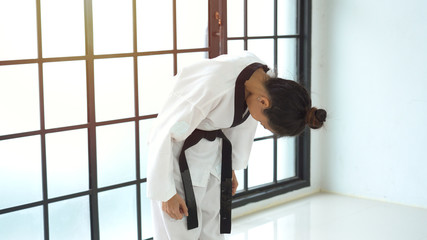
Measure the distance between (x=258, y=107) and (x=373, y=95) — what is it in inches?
83.0

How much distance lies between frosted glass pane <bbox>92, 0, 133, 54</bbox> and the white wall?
1.66 m

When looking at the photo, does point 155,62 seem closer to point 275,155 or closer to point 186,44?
point 186,44

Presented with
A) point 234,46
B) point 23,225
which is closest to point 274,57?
point 234,46

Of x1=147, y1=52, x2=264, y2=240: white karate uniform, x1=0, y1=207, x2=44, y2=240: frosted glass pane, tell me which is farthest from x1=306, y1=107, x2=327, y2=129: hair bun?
x1=0, y1=207, x2=44, y2=240: frosted glass pane

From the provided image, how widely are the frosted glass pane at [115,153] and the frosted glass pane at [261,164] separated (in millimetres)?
1057

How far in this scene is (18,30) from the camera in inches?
110

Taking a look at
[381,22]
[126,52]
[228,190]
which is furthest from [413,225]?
[126,52]

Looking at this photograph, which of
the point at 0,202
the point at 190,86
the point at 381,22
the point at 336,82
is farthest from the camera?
the point at 336,82

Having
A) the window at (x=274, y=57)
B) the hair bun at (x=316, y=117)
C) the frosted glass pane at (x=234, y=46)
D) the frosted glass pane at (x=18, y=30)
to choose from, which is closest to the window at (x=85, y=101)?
the frosted glass pane at (x=18, y=30)

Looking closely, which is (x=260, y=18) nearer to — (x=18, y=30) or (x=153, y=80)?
(x=153, y=80)

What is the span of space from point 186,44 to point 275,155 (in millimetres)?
1140

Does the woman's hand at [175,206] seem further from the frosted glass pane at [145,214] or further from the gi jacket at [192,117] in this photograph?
the frosted glass pane at [145,214]

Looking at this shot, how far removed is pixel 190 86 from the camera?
2.42 m

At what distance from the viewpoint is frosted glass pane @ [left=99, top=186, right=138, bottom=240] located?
10.7 feet
